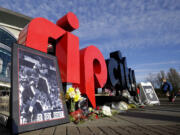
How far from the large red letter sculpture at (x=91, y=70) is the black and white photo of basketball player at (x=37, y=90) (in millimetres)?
1689

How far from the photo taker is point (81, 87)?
4.89 meters

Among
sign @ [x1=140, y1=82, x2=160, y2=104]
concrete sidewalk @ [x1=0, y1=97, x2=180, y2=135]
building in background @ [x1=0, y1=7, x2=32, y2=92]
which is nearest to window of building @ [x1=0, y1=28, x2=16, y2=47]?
building in background @ [x1=0, y1=7, x2=32, y2=92]

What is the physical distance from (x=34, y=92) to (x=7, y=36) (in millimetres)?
26680

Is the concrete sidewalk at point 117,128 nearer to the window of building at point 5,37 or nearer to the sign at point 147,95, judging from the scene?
the sign at point 147,95

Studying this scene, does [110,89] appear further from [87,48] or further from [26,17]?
[26,17]

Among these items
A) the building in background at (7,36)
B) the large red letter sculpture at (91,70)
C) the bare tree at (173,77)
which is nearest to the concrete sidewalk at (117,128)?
the large red letter sculpture at (91,70)

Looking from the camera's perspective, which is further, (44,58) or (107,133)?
(44,58)

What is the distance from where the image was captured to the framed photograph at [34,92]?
7.43 ft

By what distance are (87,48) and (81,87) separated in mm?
1848

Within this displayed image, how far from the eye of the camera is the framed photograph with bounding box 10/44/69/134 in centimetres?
226

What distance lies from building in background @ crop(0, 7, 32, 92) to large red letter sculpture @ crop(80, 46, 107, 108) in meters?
16.5

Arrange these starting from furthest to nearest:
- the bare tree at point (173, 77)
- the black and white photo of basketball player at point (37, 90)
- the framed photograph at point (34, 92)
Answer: the bare tree at point (173, 77), the black and white photo of basketball player at point (37, 90), the framed photograph at point (34, 92)

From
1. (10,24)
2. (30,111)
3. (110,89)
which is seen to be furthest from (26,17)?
(30,111)

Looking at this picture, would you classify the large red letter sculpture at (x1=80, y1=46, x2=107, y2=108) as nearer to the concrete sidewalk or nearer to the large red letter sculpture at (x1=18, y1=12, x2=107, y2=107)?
the large red letter sculpture at (x1=18, y1=12, x2=107, y2=107)
